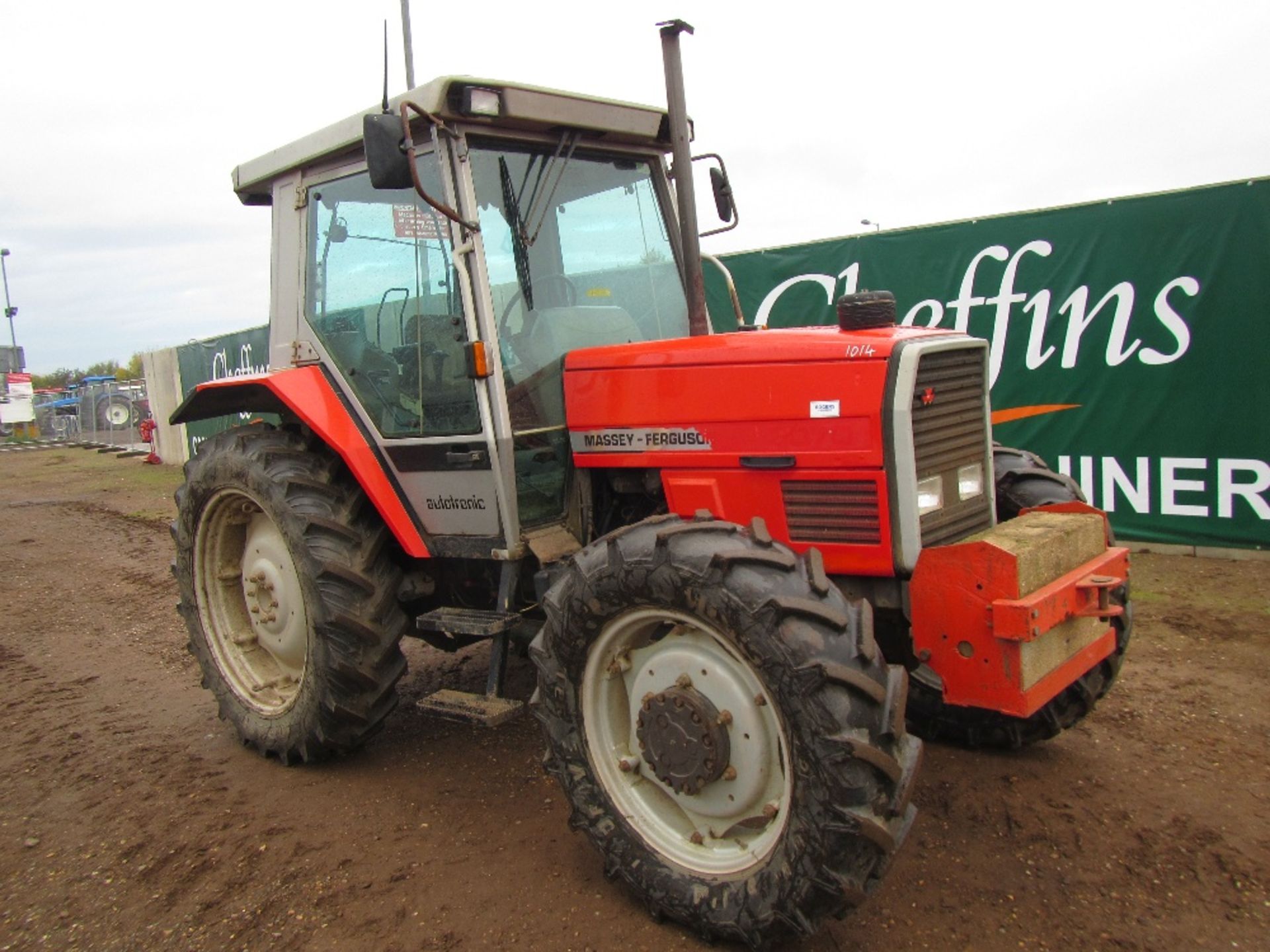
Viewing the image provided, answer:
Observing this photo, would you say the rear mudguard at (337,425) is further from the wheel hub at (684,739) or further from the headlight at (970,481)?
the headlight at (970,481)

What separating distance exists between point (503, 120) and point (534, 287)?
61 cm

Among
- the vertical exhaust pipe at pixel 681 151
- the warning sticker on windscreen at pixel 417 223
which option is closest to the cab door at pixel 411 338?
the warning sticker on windscreen at pixel 417 223

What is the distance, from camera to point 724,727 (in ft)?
9.18

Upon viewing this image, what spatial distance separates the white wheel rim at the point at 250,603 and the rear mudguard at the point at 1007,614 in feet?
8.60

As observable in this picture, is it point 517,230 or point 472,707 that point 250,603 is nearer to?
point 472,707

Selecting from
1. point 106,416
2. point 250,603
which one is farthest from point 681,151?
point 106,416

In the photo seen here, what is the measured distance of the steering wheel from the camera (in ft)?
12.2

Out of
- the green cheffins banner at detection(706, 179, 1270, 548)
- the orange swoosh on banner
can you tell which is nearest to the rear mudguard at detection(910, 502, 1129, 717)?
the green cheffins banner at detection(706, 179, 1270, 548)

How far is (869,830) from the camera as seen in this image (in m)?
2.43

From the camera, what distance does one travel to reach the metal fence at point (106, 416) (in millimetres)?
27547

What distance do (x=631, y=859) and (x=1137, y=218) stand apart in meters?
5.98

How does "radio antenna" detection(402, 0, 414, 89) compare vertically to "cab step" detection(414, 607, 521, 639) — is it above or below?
above

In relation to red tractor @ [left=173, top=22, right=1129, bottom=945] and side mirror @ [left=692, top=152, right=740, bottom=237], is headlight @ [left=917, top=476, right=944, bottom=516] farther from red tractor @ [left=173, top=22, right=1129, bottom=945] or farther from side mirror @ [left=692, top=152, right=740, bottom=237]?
side mirror @ [left=692, top=152, right=740, bottom=237]

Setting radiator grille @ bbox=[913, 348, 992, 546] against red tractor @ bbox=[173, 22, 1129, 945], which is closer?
red tractor @ bbox=[173, 22, 1129, 945]
